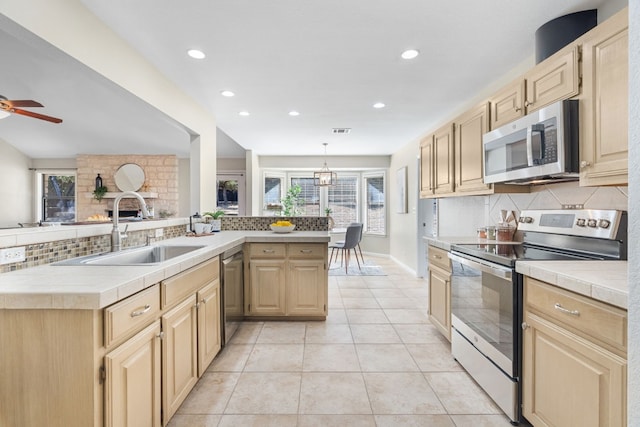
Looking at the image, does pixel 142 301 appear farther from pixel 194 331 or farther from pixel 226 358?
pixel 226 358

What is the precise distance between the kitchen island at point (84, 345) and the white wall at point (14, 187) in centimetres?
690

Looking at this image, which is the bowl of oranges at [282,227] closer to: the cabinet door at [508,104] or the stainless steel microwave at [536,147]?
the stainless steel microwave at [536,147]

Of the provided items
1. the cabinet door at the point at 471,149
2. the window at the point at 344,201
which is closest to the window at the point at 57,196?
the window at the point at 344,201

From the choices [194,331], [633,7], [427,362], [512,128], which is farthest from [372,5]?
[427,362]

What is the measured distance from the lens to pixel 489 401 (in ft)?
6.24

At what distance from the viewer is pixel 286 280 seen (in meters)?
3.14

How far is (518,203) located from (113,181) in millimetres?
7347

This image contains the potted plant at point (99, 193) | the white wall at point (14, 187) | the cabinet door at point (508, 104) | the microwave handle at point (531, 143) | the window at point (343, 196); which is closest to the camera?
the microwave handle at point (531, 143)

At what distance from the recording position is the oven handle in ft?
5.55

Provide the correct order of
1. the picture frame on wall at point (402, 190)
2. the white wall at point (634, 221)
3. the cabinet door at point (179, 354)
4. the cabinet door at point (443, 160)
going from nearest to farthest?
the white wall at point (634, 221), the cabinet door at point (179, 354), the cabinet door at point (443, 160), the picture frame on wall at point (402, 190)

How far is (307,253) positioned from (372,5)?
2.12 meters

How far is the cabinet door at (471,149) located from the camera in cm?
252

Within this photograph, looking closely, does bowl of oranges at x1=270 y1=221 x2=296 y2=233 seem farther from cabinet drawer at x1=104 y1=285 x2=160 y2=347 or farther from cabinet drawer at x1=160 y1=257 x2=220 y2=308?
cabinet drawer at x1=104 y1=285 x2=160 y2=347

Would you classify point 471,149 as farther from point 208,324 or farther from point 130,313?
point 130,313
